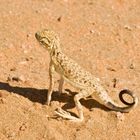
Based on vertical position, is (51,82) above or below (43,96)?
above

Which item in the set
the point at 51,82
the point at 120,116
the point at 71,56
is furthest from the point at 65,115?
the point at 71,56

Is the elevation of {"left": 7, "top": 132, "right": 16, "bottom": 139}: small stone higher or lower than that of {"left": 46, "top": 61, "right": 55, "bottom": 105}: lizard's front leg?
lower

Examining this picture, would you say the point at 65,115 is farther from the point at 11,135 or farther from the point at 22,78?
the point at 22,78

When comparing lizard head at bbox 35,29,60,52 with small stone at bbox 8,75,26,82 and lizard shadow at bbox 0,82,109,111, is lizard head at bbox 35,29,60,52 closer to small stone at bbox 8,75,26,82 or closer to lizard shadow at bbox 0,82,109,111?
lizard shadow at bbox 0,82,109,111

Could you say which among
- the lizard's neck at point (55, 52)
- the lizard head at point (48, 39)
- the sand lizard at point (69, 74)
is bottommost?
the sand lizard at point (69, 74)

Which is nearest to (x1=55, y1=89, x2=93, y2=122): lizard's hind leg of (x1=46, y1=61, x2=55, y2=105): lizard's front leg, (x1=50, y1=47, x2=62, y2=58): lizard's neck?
(x1=46, y1=61, x2=55, y2=105): lizard's front leg

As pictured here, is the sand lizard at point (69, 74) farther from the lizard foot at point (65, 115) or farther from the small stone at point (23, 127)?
the small stone at point (23, 127)

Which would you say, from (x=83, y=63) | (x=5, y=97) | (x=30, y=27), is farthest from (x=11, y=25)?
(x=5, y=97)

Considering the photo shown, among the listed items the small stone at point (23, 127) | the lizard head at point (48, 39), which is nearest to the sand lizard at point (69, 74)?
the lizard head at point (48, 39)
